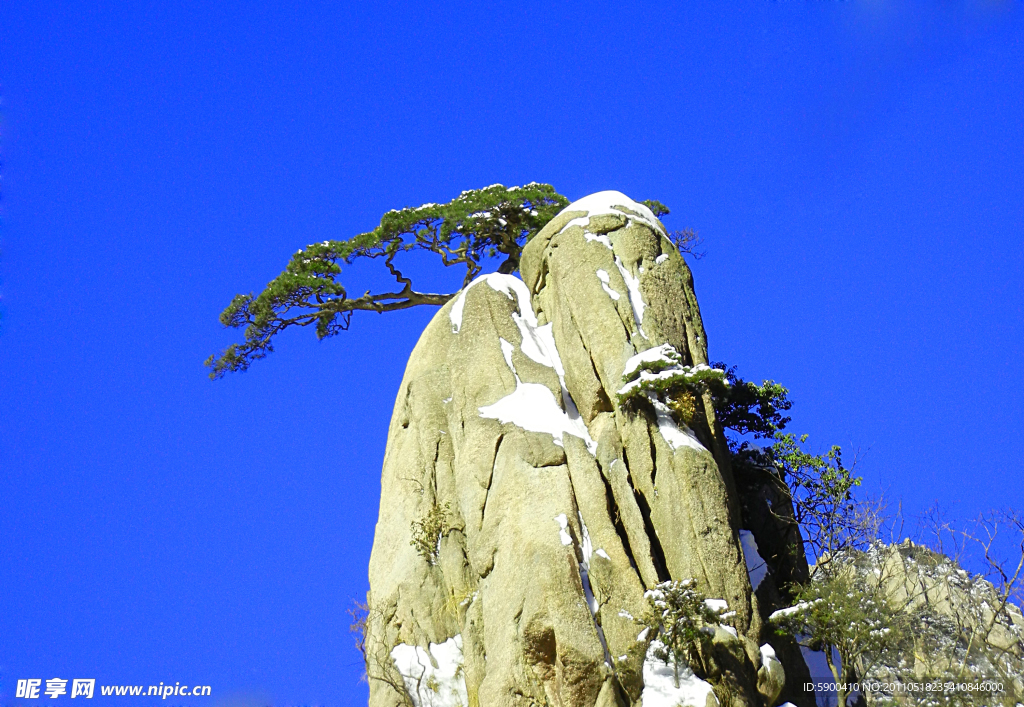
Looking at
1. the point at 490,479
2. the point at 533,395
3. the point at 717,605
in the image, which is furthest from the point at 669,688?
the point at 533,395

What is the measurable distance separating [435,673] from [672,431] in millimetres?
7665

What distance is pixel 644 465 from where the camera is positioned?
73.4 ft

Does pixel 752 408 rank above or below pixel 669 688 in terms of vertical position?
above

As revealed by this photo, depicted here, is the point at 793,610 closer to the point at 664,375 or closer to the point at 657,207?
the point at 664,375

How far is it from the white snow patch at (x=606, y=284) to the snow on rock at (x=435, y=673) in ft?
29.3

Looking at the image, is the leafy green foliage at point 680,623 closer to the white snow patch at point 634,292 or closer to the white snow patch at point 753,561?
the white snow patch at point 753,561

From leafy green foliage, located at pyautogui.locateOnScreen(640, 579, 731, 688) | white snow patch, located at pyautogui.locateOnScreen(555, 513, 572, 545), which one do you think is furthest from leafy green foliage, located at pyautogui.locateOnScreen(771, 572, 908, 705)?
white snow patch, located at pyautogui.locateOnScreen(555, 513, 572, 545)

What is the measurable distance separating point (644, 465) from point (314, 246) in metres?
16.3

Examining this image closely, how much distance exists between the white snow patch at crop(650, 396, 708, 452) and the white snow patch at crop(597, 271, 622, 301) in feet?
10.3

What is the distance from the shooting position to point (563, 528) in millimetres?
21312

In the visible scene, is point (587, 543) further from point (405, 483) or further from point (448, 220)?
point (448, 220)

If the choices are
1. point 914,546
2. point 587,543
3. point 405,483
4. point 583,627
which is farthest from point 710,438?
point 914,546

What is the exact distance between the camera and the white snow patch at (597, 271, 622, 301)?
2484cm

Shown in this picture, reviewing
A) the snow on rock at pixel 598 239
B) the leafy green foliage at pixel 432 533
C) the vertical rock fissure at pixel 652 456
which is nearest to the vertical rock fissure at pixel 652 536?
the vertical rock fissure at pixel 652 456
